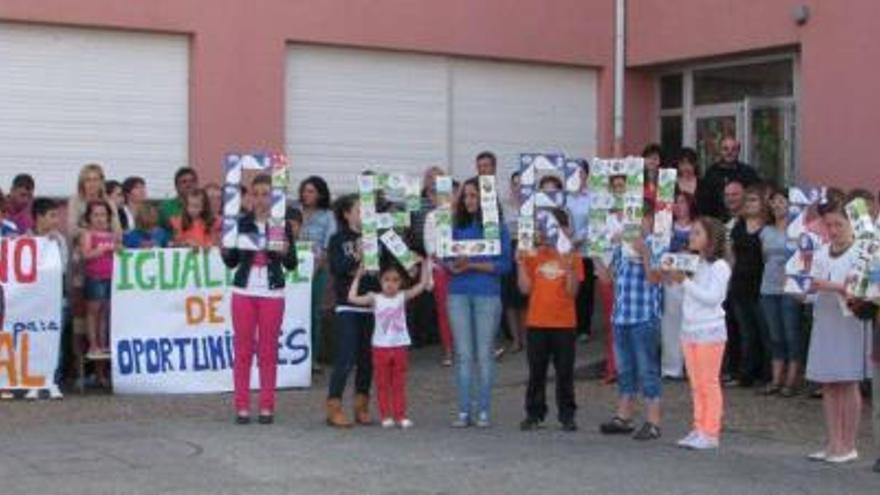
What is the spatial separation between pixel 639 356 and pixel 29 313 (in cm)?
538

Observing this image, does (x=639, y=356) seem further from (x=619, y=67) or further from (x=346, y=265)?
(x=619, y=67)

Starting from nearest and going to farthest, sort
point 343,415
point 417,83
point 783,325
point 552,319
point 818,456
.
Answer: point 818,456 → point 552,319 → point 343,415 → point 783,325 → point 417,83

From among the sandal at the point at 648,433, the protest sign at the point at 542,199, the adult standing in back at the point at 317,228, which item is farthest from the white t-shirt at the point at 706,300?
the adult standing in back at the point at 317,228

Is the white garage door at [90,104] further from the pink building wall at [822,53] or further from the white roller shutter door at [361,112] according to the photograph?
the pink building wall at [822,53]

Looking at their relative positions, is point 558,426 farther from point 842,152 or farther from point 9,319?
point 842,152

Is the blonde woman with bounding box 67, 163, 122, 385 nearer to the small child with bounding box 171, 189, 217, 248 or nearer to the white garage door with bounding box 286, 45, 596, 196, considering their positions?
the small child with bounding box 171, 189, 217, 248

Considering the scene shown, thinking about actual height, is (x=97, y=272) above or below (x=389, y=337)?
above

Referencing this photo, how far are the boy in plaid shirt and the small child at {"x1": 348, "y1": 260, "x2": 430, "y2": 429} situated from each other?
1.59m

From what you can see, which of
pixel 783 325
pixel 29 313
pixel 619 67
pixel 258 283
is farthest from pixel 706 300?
pixel 619 67

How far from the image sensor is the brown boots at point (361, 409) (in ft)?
36.4

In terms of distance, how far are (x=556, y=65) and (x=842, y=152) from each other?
4.09m

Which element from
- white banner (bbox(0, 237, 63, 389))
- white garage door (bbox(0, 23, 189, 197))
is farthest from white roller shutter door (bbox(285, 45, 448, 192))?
white banner (bbox(0, 237, 63, 389))

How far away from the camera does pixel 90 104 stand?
15.6 metres

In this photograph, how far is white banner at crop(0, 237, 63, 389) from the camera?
12.6 m
